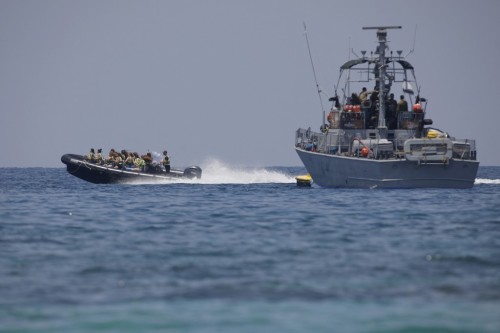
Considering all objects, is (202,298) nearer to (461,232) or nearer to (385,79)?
(461,232)

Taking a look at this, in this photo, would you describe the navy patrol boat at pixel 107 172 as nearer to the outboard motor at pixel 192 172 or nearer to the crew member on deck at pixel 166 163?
the crew member on deck at pixel 166 163

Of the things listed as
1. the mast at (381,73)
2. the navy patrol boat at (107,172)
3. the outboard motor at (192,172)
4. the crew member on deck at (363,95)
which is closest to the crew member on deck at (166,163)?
the navy patrol boat at (107,172)

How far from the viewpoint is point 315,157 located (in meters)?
53.2

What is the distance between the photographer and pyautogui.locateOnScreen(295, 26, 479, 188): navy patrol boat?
4591 cm

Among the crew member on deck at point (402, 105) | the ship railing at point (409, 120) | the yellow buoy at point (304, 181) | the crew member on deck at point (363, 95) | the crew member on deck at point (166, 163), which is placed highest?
the crew member on deck at point (363, 95)

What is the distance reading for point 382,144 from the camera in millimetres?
47719

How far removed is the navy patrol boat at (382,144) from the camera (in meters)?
45.9

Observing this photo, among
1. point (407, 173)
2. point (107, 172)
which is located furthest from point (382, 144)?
point (107, 172)

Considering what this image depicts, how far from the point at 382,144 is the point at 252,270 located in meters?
30.2

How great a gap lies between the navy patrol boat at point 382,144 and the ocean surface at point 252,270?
12.3 metres

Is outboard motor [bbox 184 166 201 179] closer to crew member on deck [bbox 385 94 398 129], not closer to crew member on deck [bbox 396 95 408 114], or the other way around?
crew member on deck [bbox 385 94 398 129]

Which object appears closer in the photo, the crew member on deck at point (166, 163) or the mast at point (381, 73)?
the mast at point (381, 73)

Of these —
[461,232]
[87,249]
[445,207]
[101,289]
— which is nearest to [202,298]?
[101,289]

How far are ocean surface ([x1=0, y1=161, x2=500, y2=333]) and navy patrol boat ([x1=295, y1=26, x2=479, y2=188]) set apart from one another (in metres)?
12.3
